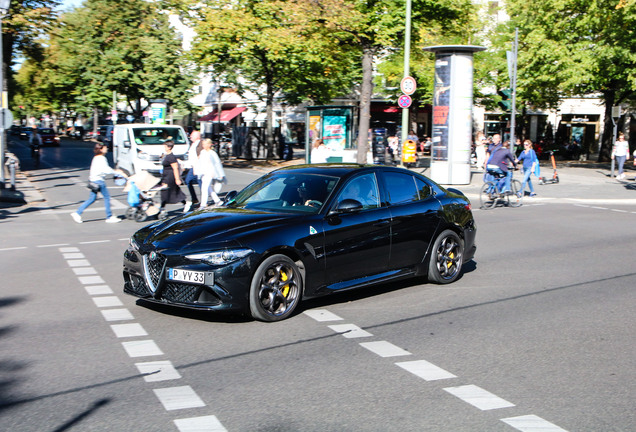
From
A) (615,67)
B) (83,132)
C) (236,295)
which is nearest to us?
(236,295)

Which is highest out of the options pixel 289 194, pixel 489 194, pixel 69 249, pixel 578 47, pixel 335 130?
pixel 578 47

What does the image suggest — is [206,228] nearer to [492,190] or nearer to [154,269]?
[154,269]

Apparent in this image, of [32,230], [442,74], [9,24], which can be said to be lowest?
[32,230]

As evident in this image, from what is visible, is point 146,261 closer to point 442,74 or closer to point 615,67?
point 442,74

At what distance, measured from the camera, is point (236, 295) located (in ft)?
22.0

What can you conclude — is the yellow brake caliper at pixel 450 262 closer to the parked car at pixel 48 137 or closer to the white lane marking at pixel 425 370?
the white lane marking at pixel 425 370

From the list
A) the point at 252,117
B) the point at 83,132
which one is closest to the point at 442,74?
the point at 252,117

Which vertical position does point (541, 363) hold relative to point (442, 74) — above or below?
below

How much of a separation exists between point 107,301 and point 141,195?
7699 millimetres

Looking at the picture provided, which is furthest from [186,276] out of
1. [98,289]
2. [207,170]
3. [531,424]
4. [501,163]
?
[501,163]

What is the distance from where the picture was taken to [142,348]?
20.2 ft

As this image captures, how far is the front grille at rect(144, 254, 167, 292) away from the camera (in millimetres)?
6836

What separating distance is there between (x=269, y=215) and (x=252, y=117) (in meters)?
63.2

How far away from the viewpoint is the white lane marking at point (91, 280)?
9.10 metres
